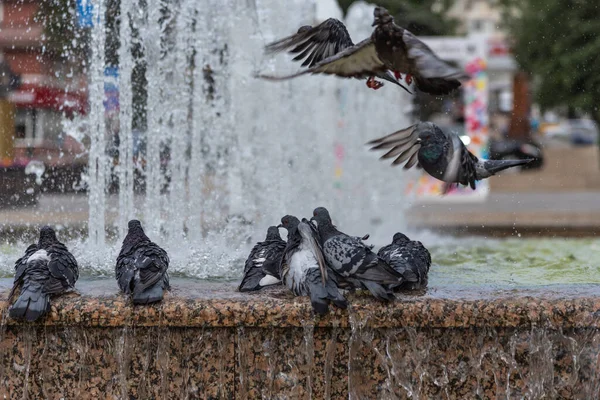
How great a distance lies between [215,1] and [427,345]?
18.0 feet

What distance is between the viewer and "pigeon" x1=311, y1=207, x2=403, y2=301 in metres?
3.74

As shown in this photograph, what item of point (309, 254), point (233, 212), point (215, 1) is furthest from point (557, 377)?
point (215, 1)

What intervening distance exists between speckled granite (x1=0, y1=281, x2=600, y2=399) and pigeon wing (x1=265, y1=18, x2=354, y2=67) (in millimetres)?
1207

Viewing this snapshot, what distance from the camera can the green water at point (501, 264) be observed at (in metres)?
4.95

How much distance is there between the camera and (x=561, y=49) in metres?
29.1

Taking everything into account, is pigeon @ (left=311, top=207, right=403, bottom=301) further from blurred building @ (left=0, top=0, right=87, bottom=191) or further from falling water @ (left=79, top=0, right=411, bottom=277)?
blurred building @ (left=0, top=0, right=87, bottom=191)

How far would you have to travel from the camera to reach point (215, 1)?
8.61m

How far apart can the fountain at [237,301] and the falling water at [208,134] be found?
2 cm

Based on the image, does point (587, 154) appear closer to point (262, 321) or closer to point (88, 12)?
point (88, 12)

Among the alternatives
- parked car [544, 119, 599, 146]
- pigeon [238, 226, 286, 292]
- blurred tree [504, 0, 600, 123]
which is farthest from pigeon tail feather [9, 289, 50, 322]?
parked car [544, 119, 599, 146]

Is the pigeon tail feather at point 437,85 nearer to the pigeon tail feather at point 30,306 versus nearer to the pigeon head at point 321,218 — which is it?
the pigeon head at point 321,218

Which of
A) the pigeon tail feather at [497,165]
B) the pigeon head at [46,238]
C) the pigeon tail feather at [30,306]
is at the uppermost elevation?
the pigeon tail feather at [497,165]

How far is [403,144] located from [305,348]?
1.04 meters

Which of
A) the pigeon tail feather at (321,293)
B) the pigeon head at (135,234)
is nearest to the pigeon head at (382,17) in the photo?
the pigeon tail feather at (321,293)
